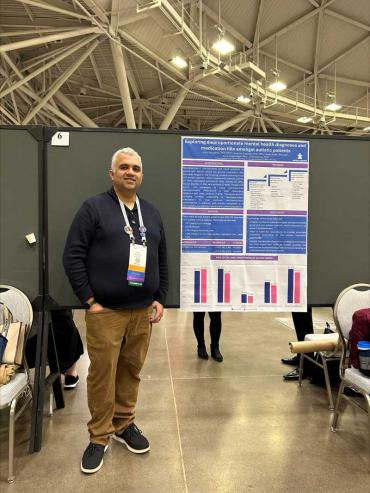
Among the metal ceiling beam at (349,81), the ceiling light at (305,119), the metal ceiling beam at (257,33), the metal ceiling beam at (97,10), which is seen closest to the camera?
the metal ceiling beam at (97,10)

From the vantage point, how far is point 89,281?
77.3 inches

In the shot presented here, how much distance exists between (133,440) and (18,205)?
168 cm

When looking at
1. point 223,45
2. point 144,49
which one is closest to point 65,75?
point 144,49

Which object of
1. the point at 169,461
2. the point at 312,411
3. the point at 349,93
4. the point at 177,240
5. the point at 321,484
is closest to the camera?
the point at 321,484

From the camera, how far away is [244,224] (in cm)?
250

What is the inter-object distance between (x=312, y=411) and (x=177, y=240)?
170 centimetres

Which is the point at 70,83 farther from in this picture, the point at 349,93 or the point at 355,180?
the point at 355,180

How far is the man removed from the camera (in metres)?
1.93

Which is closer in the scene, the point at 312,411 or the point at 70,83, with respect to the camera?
the point at 312,411

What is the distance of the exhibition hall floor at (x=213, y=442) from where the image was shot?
1896 mm

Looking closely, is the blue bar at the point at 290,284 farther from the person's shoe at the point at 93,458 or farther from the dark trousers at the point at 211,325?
the person's shoe at the point at 93,458

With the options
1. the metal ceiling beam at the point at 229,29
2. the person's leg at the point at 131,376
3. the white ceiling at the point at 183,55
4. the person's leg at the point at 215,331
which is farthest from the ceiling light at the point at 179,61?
the person's leg at the point at 131,376

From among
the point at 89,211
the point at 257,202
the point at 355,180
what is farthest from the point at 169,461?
the point at 355,180

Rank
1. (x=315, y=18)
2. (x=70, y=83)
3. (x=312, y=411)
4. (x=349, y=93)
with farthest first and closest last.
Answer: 1. (x=349, y=93)
2. (x=70, y=83)
3. (x=315, y=18)
4. (x=312, y=411)
